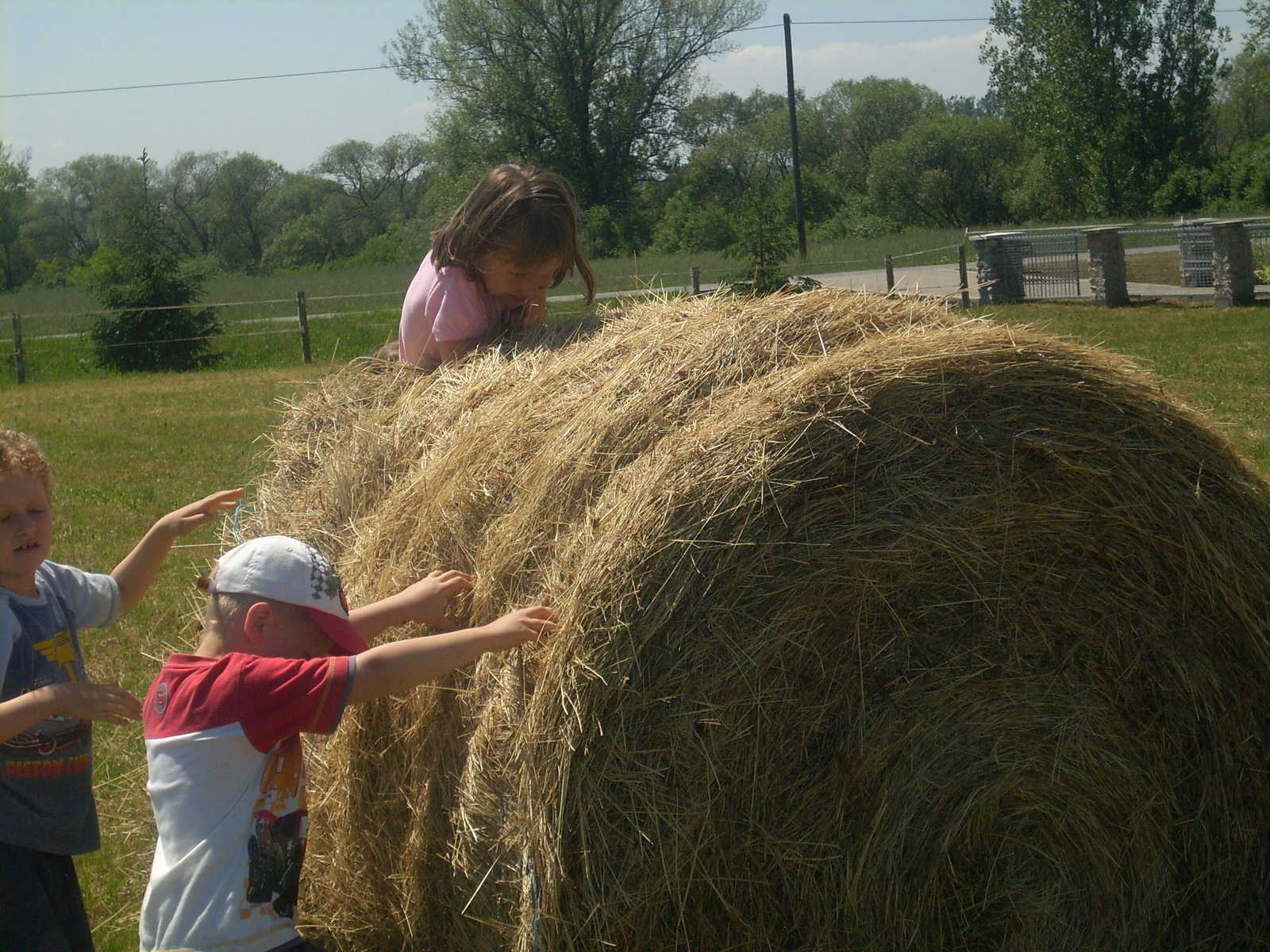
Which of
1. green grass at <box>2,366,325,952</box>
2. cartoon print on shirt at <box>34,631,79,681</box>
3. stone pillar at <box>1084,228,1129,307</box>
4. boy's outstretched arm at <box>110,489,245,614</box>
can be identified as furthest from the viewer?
stone pillar at <box>1084,228,1129,307</box>

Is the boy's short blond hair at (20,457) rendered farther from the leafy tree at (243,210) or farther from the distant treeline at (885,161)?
the leafy tree at (243,210)

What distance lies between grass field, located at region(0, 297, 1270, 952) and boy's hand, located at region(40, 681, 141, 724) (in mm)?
1368

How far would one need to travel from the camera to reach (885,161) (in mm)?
53125

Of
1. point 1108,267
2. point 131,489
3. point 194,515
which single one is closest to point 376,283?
point 1108,267

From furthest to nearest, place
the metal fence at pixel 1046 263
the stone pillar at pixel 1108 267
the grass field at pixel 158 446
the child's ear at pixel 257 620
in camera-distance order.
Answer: the metal fence at pixel 1046 263, the stone pillar at pixel 1108 267, the grass field at pixel 158 446, the child's ear at pixel 257 620

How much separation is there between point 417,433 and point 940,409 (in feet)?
5.49

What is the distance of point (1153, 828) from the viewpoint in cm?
283

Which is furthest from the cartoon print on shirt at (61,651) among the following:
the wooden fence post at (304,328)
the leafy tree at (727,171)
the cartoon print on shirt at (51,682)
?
the leafy tree at (727,171)

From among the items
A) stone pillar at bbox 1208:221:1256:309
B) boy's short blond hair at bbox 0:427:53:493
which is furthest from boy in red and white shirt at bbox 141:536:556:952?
stone pillar at bbox 1208:221:1256:309

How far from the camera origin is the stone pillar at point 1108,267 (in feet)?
57.9

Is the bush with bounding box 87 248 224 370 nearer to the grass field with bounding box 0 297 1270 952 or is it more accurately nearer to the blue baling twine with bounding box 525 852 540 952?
the grass field with bounding box 0 297 1270 952

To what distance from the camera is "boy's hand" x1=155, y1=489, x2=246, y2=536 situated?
2.94 m

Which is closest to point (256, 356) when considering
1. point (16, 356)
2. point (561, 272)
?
point (16, 356)

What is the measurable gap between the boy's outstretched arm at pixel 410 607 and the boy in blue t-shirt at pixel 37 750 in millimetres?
532
